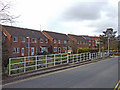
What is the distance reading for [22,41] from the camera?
117 feet

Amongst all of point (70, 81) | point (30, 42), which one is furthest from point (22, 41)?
point (70, 81)

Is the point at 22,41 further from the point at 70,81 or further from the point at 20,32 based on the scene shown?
the point at 70,81

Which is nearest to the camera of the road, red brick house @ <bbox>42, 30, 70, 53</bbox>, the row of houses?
the road

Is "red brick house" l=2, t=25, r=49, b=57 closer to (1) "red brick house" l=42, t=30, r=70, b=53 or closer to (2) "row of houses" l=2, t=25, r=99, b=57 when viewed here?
(2) "row of houses" l=2, t=25, r=99, b=57

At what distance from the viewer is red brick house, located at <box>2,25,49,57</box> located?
32.3 m

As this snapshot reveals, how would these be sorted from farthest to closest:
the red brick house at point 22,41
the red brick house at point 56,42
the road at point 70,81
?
the red brick house at point 56,42 → the red brick house at point 22,41 → the road at point 70,81

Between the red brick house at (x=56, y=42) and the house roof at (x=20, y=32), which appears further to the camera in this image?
the red brick house at (x=56, y=42)

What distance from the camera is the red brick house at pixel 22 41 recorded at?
32.3 metres

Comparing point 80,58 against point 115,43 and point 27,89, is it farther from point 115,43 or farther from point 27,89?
Answer: point 115,43

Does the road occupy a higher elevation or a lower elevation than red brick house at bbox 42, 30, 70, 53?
lower

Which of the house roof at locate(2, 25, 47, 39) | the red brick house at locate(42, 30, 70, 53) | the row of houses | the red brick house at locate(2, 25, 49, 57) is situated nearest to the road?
the row of houses

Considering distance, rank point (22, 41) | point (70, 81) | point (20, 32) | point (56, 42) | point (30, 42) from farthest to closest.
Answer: point (56, 42)
point (30, 42)
point (20, 32)
point (22, 41)
point (70, 81)

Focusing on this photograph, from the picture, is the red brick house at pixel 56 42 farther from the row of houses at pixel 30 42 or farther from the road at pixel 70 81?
the road at pixel 70 81

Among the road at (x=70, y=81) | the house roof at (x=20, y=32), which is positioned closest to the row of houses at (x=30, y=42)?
the house roof at (x=20, y=32)
